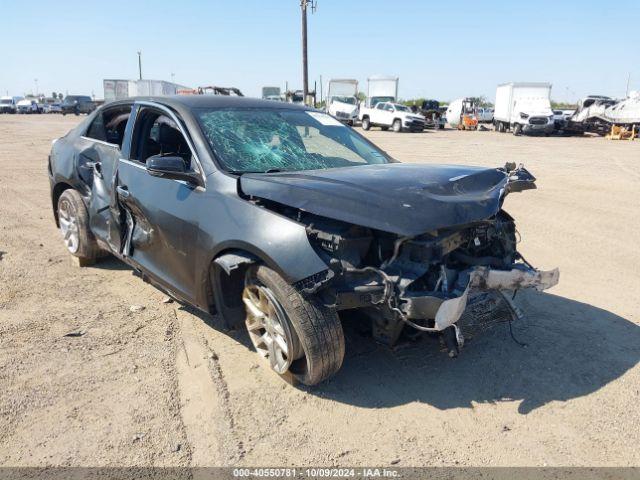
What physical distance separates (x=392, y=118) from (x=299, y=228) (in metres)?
29.6

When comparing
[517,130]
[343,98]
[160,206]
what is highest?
[343,98]

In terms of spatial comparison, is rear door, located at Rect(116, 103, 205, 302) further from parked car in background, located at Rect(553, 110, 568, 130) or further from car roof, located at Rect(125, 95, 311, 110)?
parked car in background, located at Rect(553, 110, 568, 130)

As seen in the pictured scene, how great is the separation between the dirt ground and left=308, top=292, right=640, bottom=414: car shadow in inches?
0.5

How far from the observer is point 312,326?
9.53ft

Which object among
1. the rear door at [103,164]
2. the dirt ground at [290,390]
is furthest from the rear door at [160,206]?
the dirt ground at [290,390]

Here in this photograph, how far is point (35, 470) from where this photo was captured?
2.54 meters

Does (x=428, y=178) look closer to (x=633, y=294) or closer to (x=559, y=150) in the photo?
(x=633, y=294)

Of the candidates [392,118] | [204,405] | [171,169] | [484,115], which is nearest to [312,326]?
[204,405]

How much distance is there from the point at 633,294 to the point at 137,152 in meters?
4.53

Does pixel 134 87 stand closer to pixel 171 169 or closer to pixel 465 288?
pixel 171 169

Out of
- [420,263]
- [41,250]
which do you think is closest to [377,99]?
[41,250]

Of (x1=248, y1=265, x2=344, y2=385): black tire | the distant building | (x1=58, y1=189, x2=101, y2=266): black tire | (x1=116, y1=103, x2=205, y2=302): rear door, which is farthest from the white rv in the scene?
(x1=248, y1=265, x2=344, y2=385): black tire

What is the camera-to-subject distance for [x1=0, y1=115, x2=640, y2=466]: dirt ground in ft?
8.90

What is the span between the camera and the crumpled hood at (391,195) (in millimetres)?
2777
